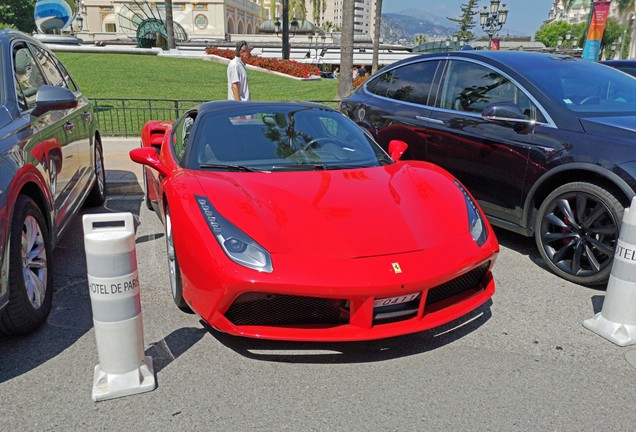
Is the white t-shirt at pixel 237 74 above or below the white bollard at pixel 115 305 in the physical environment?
above

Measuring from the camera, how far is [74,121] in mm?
4738

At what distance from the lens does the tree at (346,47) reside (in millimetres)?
15312

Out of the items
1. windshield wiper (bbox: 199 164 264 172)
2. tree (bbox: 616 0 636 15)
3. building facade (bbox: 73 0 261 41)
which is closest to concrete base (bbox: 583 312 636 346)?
windshield wiper (bbox: 199 164 264 172)

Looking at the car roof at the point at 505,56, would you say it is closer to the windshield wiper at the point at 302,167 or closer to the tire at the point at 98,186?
the windshield wiper at the point at 302,167

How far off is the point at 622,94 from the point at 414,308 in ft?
10.6

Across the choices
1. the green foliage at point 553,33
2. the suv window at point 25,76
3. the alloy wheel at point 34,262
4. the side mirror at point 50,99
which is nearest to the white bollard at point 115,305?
the alloy wheel at point 34,262

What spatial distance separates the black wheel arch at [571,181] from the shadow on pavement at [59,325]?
11.3 feet

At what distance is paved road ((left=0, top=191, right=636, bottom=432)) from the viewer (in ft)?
8.28

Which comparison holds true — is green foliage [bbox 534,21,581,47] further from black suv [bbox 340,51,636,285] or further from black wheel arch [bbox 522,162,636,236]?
black wheel arch [bbox 522,162,636,236]

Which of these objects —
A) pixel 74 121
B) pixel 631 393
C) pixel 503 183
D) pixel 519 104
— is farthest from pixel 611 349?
pixel 74 121

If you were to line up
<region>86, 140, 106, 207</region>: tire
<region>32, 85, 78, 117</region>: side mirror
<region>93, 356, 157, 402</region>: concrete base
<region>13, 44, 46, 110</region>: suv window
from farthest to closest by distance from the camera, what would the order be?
<region>86, 140, 106, 207</region>: tire → <region>13, 44, 46, 110</region>: suv window → <region>32, 85, 78, 117</region>: side mirror → <region>93, 356, 157, 402</region>: concrete base

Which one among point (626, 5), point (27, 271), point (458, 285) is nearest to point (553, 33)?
point (626, 5)

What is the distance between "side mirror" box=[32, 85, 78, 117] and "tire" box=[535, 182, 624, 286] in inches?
146

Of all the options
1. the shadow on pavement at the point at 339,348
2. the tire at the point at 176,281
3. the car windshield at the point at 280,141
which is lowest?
the shadow on pavement at the point at 339,348
